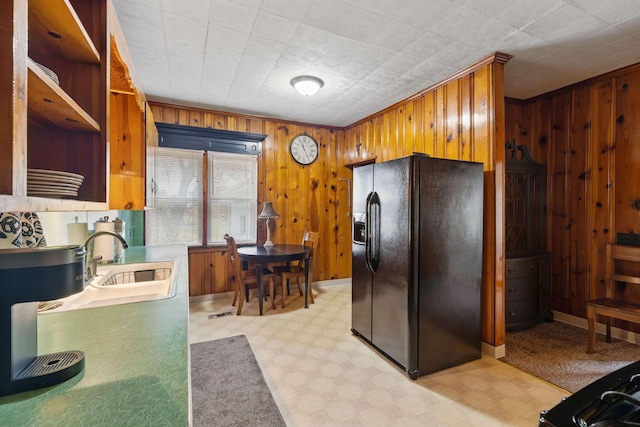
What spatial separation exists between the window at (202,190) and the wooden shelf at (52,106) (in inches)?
119

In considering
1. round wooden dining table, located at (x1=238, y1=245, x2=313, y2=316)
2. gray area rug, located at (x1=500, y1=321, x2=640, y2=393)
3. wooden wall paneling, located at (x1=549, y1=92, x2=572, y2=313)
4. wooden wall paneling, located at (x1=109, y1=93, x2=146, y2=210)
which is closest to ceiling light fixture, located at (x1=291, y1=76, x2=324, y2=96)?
wooden wall paneling, located at (x1=109, y1=93, x2=146, y2=210)

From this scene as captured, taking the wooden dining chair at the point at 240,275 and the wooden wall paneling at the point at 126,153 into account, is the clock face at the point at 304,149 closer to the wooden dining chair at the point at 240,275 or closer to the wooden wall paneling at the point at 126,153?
the wooden dining chair at the point at 240,275

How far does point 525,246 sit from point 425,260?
1.79 metres

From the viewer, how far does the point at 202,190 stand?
4078 mm

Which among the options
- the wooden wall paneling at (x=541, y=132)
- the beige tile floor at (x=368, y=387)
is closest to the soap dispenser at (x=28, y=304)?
the beige tile floor at (x=368, y=387)

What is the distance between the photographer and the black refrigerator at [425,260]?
2264mm

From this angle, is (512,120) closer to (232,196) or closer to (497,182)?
(497,182)

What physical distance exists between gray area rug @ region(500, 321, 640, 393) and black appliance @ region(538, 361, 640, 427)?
175 cm

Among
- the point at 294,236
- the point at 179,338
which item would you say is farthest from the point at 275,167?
the point at 179,338

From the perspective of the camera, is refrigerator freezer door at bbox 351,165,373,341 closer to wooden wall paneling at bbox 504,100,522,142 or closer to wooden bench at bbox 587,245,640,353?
wooden bench at bbox 587,245,640,353

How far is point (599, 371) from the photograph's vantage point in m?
2.29

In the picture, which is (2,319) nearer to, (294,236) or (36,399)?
(36,399)

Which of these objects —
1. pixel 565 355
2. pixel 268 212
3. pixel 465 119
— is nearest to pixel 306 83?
pixel 465 119

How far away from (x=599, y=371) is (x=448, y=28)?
287 centimetres
